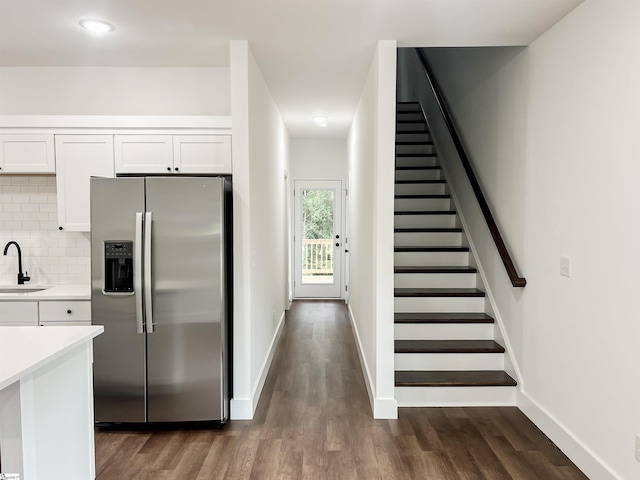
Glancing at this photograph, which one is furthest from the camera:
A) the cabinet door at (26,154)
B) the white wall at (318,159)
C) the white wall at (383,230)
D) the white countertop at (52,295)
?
the white wall at (318,159)

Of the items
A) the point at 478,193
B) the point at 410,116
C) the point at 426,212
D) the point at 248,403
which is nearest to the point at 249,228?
the point at 248,403

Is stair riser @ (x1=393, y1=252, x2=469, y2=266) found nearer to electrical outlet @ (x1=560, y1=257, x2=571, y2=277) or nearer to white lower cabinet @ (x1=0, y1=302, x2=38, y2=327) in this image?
electrical outlet @ (x1=560, y1=257, x2=571, y2=277)

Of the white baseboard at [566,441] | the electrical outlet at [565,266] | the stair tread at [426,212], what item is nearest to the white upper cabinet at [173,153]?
the stair tread at [426,212]

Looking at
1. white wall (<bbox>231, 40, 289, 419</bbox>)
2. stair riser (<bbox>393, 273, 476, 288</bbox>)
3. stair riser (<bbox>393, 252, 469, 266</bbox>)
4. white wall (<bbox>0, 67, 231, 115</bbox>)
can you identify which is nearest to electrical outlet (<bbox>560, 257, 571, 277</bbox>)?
stair riser (<bbox>393, 273, 476, 288</bbox>)

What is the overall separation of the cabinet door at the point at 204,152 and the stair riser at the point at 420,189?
2423 millimetres

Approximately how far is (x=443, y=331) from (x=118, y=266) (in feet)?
8.36

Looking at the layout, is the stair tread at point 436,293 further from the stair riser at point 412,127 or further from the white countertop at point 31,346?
the stair riser at point 412,127

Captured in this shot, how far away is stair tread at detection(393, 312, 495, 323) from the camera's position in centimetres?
355

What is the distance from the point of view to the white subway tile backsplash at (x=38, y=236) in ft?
11.9

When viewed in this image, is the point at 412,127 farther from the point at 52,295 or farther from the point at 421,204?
the point at 52,295

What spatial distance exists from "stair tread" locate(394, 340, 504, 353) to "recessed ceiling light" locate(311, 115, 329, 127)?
2990 millimetres

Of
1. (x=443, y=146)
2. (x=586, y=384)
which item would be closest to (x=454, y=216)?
(x=443, y=146)

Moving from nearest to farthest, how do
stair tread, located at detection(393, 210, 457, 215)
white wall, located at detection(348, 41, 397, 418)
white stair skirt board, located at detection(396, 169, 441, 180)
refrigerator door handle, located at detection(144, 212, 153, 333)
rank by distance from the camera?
refrigerator door handle, located at detection(144, 212, 153, 333) → white wall, located at detection(348, 41, 397, 418) → stair tread, located at detection(393, 210, 457, 215) → white stair skirt board, located at detection(396, 169, 441, 180)

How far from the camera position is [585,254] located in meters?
2.39
